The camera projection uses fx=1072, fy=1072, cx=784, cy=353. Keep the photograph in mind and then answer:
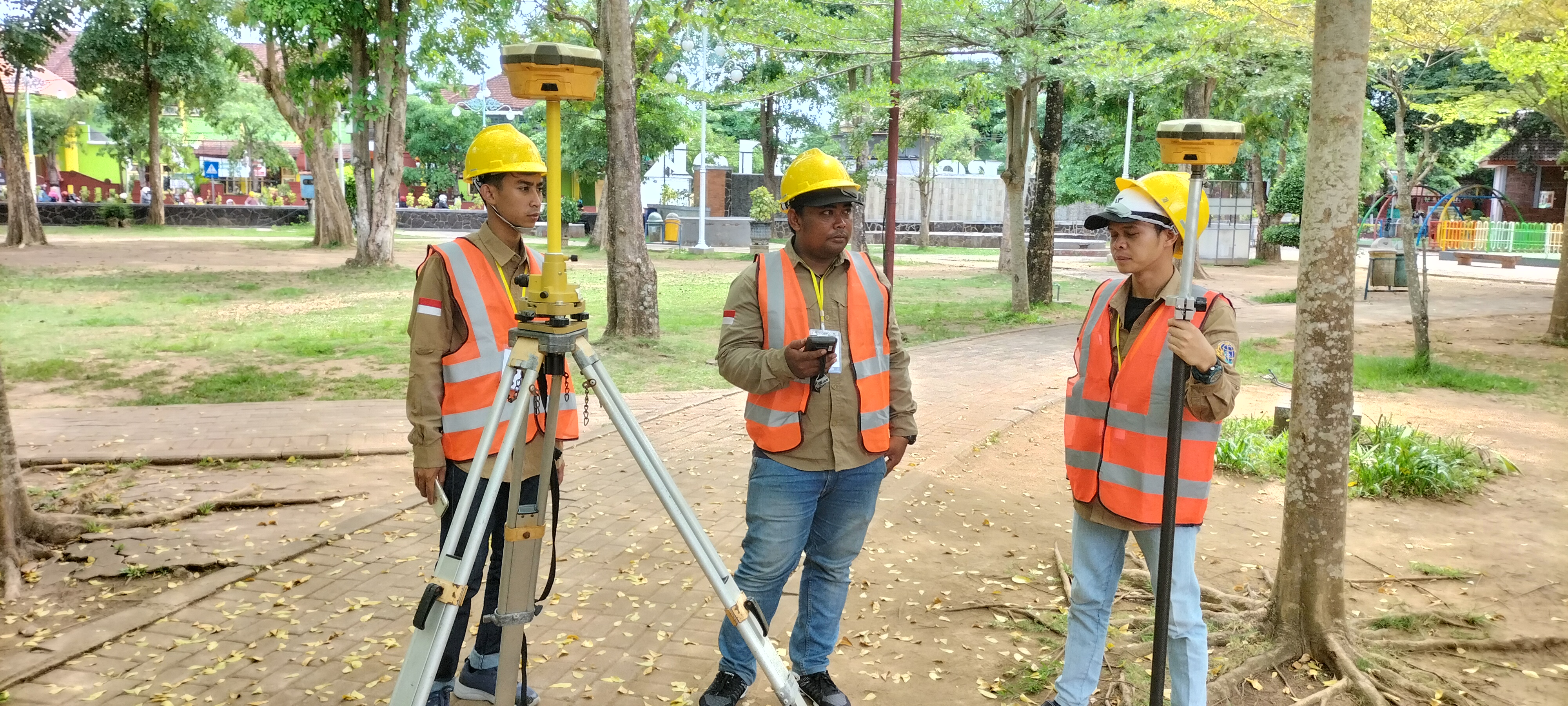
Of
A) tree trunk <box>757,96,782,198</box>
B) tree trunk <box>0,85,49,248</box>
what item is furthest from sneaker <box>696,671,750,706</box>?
tree trunk <box>757,96,782,198</box>

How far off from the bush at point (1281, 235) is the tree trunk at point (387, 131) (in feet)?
76.2

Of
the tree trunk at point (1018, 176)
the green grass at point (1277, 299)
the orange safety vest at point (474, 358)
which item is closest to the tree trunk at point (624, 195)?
the tree trunk at point (1018, 176)

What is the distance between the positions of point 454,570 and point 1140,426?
1885mm

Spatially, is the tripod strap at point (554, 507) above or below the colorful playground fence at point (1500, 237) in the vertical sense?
below

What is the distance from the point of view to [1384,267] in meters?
20.5

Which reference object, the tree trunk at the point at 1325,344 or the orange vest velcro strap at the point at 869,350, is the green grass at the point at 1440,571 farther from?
the orange vest velcro strap at the point at 869,350

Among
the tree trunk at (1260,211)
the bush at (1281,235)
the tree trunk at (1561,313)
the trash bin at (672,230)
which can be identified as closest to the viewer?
the tree trunk at (1561,313)

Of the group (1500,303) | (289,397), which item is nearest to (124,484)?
(289,397)

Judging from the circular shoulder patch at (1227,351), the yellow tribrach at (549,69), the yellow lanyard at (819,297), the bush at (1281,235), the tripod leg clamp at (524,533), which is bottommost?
the tripod leg clamp at (524,533)

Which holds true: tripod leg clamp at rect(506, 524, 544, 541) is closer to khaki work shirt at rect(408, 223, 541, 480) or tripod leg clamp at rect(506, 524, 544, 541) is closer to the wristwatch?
khaki work shirt at rect(408, 223, 541, 480)

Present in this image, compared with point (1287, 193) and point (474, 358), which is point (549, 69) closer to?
point (474, 358)

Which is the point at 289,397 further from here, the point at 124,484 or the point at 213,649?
the point at 213,649

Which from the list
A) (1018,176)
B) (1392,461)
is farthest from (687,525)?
(1018,176)

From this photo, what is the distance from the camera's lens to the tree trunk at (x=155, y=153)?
105 feet
